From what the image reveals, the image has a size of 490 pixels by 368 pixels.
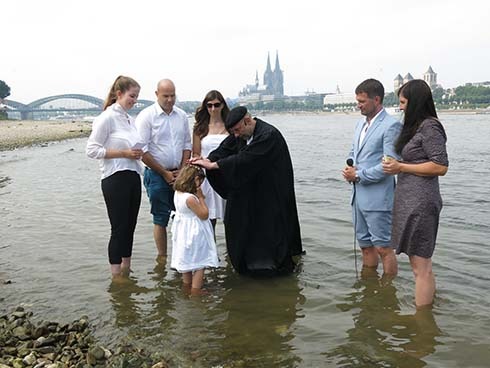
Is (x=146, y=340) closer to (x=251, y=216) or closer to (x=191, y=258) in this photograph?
(x=191, y=258)

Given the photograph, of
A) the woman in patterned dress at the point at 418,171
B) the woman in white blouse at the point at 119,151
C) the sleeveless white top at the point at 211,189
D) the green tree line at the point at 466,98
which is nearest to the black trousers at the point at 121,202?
the woman in white blouse at the point at 119,151

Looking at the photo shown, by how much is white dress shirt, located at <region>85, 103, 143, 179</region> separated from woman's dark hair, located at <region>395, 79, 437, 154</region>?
2853 millimetres

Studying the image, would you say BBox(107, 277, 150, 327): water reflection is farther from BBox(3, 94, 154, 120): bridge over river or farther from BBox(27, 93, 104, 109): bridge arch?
BBox(27, 93, 104, 109): bridge arch

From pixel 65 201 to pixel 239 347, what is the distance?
978 centimetres

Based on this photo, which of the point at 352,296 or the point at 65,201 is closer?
the point at 352,296

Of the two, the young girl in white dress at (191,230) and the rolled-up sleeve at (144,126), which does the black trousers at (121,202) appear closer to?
the young girl in white dress at (191,230)

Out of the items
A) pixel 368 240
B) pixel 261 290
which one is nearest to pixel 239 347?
pixel 261 290

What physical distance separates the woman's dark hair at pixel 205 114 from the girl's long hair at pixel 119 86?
96 centimetres

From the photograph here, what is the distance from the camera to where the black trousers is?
5617mm

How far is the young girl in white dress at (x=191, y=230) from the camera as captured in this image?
18.2 ft

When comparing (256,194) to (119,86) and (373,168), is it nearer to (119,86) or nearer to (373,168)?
(373,168)

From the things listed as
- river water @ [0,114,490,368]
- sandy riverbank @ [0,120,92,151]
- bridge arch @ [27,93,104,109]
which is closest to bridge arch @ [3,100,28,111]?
bridge arch @ [27,93,104,109]

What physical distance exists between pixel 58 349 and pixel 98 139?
2.15m

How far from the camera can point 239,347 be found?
4.48 m
